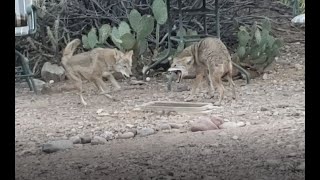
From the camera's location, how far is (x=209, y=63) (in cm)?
611

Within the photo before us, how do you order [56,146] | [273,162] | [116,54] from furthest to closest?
[116,54], [56,146], [273,162]

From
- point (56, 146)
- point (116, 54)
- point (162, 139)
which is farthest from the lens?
point (116, 54)

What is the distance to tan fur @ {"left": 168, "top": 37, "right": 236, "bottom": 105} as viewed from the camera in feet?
19.9

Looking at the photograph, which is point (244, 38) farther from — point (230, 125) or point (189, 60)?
point (230, 125)

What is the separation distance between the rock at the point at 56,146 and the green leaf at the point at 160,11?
316cm

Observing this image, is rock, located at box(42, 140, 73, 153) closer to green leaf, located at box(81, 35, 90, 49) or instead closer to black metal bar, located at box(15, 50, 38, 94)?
black metal bar, located at box(15, 50, 38, 94)

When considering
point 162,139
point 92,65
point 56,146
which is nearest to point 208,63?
point 92,65

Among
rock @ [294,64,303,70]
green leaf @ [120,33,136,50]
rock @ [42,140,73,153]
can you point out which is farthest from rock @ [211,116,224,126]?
rock @ [294,64,303,70]

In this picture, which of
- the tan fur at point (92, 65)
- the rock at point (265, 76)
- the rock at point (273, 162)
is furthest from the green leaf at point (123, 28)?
the rock at point (273, 162)

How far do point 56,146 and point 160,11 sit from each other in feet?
10.9

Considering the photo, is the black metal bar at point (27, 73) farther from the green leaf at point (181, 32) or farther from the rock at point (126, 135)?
the rock at point (126, 135)

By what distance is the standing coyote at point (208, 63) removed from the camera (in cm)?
607

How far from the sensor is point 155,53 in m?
7.55

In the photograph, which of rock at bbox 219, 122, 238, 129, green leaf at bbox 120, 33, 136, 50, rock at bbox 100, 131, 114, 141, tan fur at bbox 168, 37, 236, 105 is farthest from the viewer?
green leaf at bbox 120, 33, 136, 50
